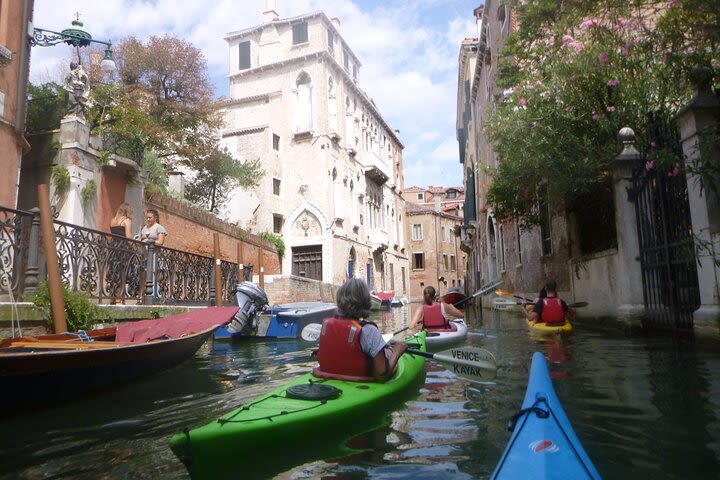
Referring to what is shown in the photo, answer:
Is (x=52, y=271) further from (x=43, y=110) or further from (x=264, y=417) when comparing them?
(x=43, y=110)

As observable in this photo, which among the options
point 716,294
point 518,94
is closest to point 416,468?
point 716,294

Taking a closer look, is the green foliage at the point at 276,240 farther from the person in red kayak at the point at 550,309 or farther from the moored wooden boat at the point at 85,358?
the moored wooden boat at the point at 85,358

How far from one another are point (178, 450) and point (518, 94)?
28.2ft

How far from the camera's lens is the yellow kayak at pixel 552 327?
333 inches

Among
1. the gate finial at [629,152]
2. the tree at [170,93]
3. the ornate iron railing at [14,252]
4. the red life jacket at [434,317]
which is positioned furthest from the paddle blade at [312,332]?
the tree at [170,93]

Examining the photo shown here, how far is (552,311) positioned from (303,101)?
24.2 metres

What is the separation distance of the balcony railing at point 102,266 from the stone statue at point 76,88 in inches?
99.7

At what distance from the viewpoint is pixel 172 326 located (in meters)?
7.05

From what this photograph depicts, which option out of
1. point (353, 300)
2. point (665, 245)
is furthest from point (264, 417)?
point (665, 245)

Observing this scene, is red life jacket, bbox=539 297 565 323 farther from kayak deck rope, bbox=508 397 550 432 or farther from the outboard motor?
kayak deck rope, bbox=508 397 550 432

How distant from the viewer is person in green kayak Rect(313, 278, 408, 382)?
13.5 feet

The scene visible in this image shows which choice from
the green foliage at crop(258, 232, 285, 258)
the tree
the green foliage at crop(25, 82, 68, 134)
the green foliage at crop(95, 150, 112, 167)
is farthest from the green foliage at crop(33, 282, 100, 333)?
the green foliage at crop(258, 232, 285, 258)

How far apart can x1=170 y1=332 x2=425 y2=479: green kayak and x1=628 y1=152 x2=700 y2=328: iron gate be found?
15.2 feet

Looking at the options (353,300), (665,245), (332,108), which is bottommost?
(353,300)
